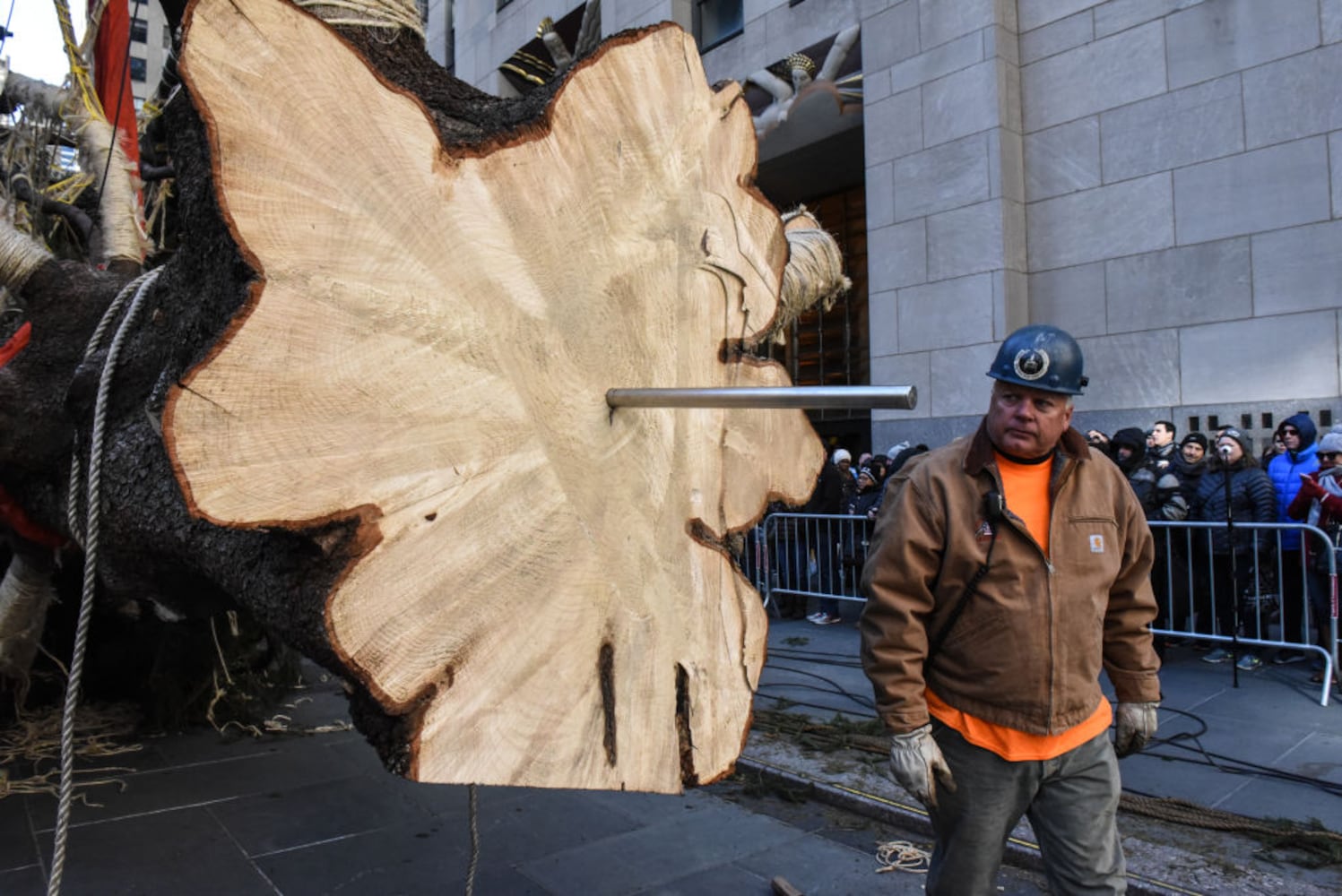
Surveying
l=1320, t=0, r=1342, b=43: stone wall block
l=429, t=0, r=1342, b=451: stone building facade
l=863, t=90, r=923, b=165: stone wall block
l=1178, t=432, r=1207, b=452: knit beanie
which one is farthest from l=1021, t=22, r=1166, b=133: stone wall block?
l=1178, t=432, r=1207, b=452: knit beanie

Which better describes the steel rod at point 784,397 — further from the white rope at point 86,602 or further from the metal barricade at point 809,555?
the metal barricade at point 809,555

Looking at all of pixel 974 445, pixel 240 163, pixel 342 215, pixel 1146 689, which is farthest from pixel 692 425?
pixel 1146 689

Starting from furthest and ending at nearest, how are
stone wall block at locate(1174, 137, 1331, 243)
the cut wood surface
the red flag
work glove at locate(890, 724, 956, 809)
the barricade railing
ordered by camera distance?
stone wall block at locate(1174, 137, 1331, 243), the barricade railing, the red flag, work glove at locate(890, 724, 956, 809), the cut wood surface

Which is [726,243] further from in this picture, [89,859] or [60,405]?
[89,859]

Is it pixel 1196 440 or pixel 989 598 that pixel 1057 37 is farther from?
pixel 989 598

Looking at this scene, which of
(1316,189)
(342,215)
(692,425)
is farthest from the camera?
(1316,189)

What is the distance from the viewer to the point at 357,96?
60.6 inches

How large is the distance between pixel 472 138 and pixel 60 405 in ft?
5.56

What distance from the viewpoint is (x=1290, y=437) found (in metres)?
6.35

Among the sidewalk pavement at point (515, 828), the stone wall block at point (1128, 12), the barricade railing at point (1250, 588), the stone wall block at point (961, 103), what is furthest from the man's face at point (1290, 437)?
the stone wall block at point (961, 103)

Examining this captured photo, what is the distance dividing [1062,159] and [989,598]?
823 centimetres

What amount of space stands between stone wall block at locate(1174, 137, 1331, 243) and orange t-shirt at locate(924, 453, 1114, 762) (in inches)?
276

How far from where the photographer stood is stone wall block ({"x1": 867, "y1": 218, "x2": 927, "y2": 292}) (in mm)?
9828

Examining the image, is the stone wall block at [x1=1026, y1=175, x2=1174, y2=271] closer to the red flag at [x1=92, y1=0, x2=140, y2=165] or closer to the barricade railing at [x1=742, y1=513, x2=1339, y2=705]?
the barricade railing at [x1=742, y1=513, x2=1339, y2=705]
